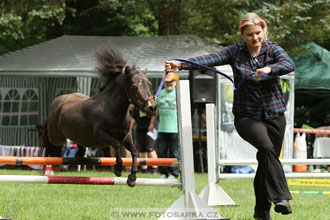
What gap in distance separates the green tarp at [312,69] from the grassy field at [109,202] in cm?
480

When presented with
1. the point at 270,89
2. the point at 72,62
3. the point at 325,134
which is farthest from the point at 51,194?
the point at 325,134

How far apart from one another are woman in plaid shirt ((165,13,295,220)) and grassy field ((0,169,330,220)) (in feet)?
2.90

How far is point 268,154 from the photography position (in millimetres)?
4379

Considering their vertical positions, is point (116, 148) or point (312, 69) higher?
point (116, 148)

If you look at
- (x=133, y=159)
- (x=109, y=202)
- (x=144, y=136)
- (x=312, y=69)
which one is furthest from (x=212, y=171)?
(x=312, y=69)

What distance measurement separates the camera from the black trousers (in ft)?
14.4

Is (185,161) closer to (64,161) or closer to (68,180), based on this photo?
(68,180)

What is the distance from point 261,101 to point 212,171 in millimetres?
2137

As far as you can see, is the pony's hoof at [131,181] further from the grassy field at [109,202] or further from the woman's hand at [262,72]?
the woman's hand at [262,72]

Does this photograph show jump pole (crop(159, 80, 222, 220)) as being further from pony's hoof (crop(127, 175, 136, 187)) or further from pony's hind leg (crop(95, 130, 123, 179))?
pony's hind leg (crop(95, 130, 123, 179))

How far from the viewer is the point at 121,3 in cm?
1384

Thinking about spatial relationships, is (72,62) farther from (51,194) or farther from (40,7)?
(51,194)

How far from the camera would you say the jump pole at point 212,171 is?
20.8 ft

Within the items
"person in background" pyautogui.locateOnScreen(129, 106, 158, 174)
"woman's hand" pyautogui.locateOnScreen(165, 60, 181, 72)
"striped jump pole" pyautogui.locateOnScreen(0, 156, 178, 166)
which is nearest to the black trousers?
"woman's hand" pyautogui.locateOnScreen(165, 60, 181, 72)
